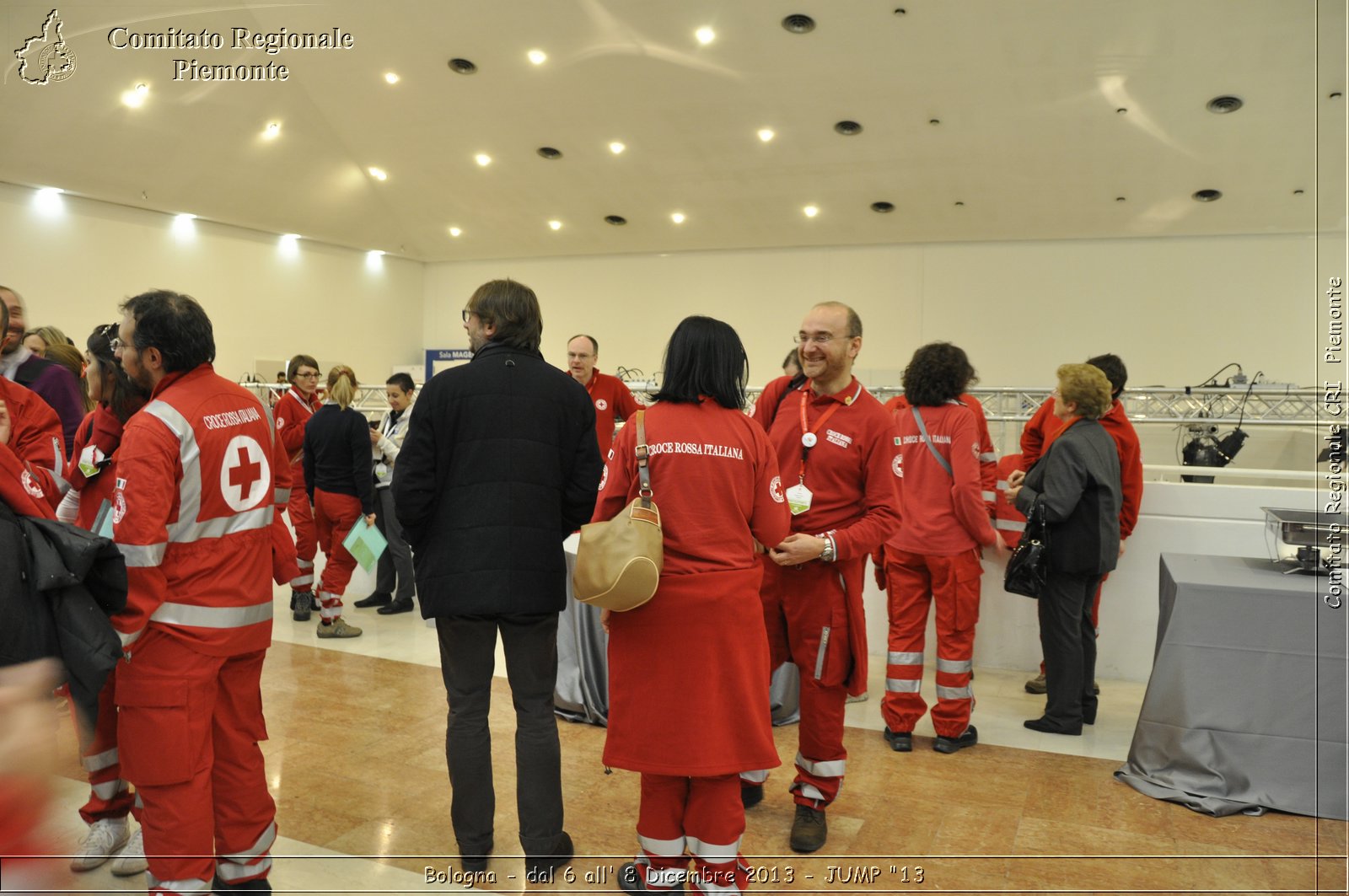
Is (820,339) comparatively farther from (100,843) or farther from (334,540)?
(334,540)

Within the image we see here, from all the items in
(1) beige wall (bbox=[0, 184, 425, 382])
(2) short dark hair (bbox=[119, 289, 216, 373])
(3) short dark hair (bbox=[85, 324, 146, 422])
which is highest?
(1) beige wall (bbox=[0, 184, 425, 382])

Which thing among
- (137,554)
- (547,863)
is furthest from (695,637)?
(137,554)

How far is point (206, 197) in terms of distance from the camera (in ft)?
41.9

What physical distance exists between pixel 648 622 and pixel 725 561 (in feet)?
0.82

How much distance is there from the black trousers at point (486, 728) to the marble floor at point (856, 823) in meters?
0.16

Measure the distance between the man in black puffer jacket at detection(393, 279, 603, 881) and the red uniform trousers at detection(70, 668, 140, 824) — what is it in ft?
2.92

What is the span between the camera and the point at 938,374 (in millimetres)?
3975

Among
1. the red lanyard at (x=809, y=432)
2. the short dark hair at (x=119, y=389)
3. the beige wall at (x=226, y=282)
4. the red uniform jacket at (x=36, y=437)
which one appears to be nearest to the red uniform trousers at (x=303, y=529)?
the red uniform jacket at (x=36, y=437)

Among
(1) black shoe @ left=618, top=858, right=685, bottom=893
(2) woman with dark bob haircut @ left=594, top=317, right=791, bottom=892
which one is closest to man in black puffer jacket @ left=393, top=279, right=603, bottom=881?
(1) black shoe @ left=618, top=858, right=685, bottom=893

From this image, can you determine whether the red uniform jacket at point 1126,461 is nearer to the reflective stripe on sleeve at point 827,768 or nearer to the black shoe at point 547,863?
the reflective stripe on sleeve at point 827,768

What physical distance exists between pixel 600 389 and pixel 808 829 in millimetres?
3494

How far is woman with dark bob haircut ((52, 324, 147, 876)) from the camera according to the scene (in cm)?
245

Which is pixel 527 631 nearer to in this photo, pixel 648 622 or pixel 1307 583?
pixel 648 622

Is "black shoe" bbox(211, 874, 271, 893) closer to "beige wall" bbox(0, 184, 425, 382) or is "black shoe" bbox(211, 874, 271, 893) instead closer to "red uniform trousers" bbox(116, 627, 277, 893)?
"red uniform trousers" bbox(116, 627, 277, 893)
